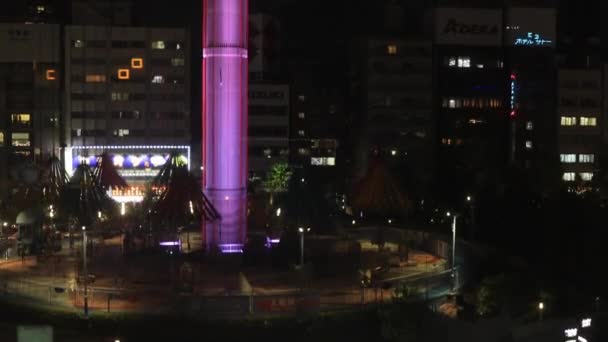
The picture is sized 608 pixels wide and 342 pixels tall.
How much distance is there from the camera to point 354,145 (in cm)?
5366

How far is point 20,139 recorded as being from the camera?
5131cm

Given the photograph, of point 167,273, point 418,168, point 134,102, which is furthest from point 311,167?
point 167,273

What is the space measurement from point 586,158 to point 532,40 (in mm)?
8450

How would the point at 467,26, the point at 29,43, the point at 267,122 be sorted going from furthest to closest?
the point at 267,122 < the point at 467,26 < the point at 29,43

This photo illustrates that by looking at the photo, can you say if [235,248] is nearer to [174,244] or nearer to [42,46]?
[174,244]

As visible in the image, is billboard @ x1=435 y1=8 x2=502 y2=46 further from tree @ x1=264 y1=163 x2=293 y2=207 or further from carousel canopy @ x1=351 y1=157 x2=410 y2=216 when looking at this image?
carousel canopy @ x1=351 y1=157 x2=410 y2=216

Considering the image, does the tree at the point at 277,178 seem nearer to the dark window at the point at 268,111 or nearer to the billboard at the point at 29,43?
the dark window at the point at 268,111

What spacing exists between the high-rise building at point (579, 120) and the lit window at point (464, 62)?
605cm

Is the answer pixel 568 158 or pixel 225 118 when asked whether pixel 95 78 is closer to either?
pixel 225 118

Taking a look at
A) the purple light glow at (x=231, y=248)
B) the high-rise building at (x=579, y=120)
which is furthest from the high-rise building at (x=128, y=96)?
the high-rise building at (x=579, y=120)

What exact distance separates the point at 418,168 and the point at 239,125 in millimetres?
23162

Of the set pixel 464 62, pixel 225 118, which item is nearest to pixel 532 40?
pixel 464 62

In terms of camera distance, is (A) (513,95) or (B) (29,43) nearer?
(B) (29,43)

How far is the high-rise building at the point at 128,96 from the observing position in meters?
50.8
